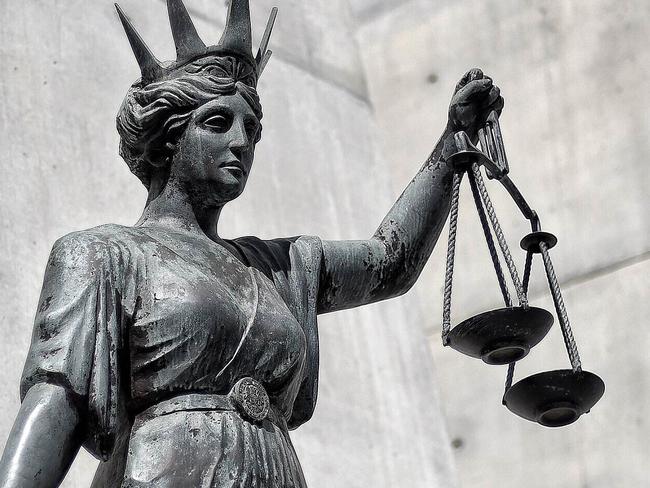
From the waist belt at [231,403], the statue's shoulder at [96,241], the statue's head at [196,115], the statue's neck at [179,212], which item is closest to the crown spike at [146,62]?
the statue's head at [196,115]

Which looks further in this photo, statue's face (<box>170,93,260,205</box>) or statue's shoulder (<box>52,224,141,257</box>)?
statue's face (<box>170,93,260,205</box>)

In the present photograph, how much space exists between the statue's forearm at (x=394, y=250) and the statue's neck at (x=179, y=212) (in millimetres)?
363

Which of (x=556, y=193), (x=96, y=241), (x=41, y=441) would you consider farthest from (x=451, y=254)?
(x=556, y=193)

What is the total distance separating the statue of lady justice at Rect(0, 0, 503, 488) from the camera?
4.02m

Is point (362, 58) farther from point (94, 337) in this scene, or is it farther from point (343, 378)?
point (94, 337)

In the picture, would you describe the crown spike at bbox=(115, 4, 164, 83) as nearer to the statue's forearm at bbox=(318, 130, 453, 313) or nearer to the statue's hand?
the statue's forearm at bbox=(318, 130, 453, 313)

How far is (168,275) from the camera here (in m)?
4.23

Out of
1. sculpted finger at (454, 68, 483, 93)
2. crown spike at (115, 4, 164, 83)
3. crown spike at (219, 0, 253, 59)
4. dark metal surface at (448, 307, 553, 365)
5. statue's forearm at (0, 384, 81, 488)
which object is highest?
sculpted finger at (454, 68, 483, 93)

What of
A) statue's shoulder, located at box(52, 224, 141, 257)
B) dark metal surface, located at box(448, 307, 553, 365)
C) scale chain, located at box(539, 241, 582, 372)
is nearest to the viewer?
statue's shoulder, located at box(52, 224, 141, 257)

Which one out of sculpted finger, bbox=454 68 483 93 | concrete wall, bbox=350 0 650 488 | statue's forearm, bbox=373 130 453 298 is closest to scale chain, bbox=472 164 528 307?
statue's forearm, bbox=373 130 453 298

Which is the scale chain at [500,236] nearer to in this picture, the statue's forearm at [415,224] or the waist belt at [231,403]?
the statue's forearm at [415,224]

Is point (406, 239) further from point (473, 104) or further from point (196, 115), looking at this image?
point (196, 115)

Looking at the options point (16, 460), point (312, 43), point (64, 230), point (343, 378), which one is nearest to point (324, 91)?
point (312, 43)

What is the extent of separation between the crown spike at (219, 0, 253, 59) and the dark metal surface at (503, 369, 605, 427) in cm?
109
